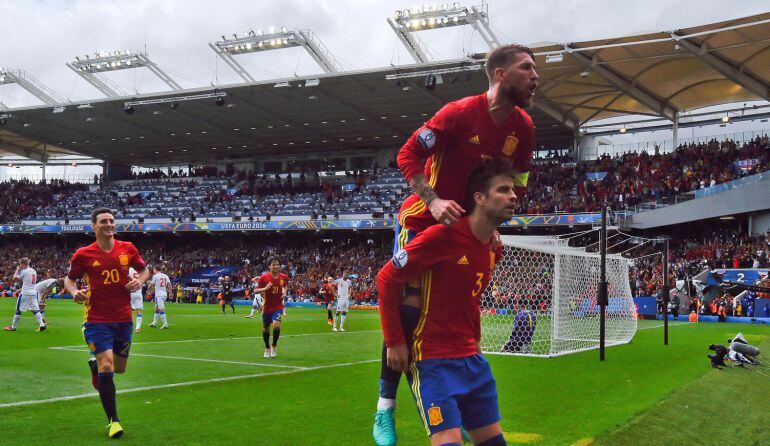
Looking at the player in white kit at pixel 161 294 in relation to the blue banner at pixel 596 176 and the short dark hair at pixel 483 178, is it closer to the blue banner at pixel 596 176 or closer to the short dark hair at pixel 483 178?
the short dark hair at pixel 483 178

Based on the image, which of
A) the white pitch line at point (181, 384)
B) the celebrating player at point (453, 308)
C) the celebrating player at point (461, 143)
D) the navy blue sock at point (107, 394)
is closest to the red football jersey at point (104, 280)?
the navy blue sock at point (107, 394)

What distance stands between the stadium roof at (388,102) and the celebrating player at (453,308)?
31468 millimetres

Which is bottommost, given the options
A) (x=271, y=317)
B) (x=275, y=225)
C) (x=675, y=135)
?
(x=271, y=317)

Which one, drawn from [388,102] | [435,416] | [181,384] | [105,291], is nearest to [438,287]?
[435,416]

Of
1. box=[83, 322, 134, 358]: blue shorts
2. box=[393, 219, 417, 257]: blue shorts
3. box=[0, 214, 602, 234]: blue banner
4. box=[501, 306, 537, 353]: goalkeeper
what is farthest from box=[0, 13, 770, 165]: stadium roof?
box=[393, 219, 417, 257]: blue shorts

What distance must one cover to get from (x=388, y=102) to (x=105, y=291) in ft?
135

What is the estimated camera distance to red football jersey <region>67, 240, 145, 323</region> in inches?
307

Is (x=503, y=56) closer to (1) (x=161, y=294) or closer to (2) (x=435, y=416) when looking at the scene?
(2) (x=435, y=416)

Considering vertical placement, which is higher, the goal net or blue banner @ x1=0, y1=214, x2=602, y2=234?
blue banner @ x1=0, y1=214, x2=602, y2=234

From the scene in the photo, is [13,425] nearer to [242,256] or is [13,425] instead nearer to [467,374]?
[467,374]

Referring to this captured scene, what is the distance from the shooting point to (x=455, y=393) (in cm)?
379

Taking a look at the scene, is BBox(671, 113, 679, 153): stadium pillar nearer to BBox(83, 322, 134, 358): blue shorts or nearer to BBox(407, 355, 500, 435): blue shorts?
BBox(83, 322, 134, 358): blue shorts

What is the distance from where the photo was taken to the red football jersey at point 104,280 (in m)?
7.80

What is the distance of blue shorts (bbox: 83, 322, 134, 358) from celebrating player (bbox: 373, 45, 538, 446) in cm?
413
